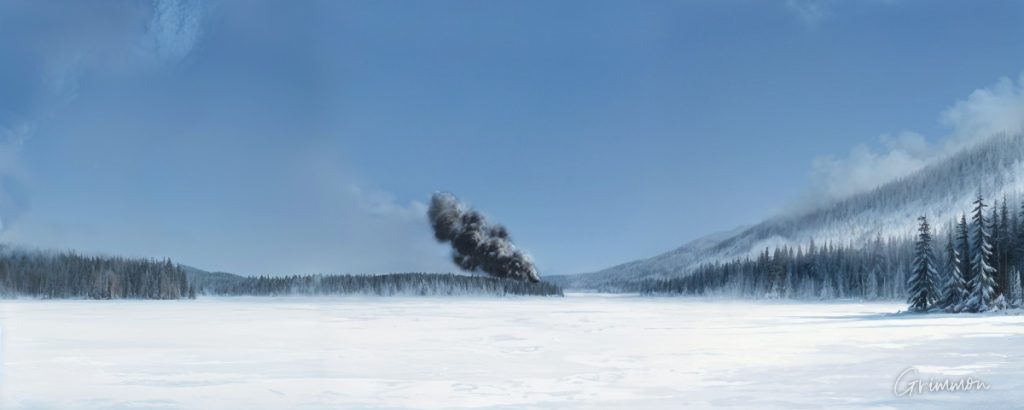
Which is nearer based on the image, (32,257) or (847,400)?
(847,400)

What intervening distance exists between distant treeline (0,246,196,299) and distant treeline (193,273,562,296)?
33508 mm

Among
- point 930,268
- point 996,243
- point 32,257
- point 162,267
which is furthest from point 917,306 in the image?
point 32,257

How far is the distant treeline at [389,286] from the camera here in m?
136

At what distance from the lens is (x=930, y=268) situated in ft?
210

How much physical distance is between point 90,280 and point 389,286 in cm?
5068

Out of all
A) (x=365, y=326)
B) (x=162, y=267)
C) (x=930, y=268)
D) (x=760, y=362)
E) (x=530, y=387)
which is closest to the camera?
(x=530, y=387)

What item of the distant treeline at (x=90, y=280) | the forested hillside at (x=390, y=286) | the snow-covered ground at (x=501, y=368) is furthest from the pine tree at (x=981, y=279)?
the distant treeline at (x=90, y=280)

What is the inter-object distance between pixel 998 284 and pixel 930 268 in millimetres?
7101

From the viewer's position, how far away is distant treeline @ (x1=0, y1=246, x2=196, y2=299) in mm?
121500

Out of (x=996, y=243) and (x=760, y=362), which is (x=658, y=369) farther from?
(x=996, y=243)

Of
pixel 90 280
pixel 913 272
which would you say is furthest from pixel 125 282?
pixel 913 272

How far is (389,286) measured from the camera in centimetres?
15512

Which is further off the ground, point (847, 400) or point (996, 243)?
point (996, 243)

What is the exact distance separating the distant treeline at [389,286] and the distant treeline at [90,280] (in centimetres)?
3351
